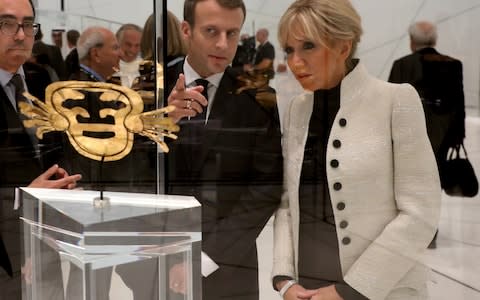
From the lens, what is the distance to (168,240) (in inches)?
79.4

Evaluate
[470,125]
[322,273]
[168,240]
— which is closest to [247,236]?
[322,273]

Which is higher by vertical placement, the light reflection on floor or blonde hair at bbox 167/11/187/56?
blonde hair at bbox 167/11/187/56

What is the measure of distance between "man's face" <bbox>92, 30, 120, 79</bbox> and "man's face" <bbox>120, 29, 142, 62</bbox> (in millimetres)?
27

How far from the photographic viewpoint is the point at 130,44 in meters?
2.46

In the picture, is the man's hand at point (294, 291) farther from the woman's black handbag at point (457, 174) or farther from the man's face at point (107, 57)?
the man's face at point (107, 57)

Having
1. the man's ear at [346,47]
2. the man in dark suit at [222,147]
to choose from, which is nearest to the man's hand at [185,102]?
the man in dark suit at [222,147]

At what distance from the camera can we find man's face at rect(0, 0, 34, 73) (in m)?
2.49

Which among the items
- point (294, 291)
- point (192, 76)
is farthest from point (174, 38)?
point (294, 291)

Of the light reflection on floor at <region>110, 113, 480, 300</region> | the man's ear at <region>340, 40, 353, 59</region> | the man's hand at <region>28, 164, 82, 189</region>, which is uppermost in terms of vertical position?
the man's ear at <region>340, 40, 353, 59</region>

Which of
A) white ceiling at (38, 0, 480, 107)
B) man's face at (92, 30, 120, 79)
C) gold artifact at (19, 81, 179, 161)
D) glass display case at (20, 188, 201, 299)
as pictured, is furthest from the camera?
man's face at (92, 30, 120, 79)

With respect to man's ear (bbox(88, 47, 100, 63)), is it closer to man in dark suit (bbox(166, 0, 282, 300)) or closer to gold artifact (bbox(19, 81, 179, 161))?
gold artifact (bbox(19, 81, 179, 161))

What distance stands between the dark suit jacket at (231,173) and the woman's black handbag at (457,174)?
2.02ft

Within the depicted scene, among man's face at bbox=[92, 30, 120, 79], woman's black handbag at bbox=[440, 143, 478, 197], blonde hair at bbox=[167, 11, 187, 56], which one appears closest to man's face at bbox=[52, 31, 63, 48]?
man's face at bbox=[92, 30, 120, 79]

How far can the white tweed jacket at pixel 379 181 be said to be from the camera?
2.27 meters
